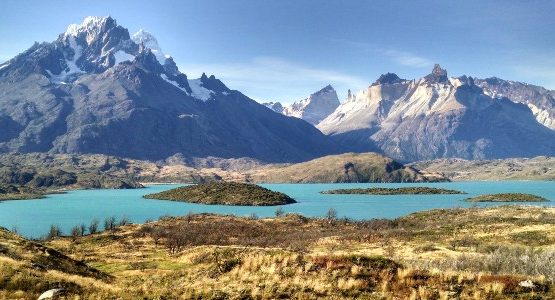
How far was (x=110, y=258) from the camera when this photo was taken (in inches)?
3063

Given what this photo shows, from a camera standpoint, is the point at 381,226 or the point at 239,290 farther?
the point at 381,226

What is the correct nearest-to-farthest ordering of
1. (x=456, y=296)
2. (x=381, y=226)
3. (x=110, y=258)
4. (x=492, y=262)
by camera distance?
(x=456, y=296)
(x=492, y=262)
(x=110, y=258)
(x=381, y=226)

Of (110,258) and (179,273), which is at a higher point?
(179,273)

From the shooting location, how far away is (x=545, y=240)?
80.6 meters

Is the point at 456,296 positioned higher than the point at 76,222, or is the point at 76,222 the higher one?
the point at 456,296

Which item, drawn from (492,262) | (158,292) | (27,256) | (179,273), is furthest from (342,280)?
(27,256)

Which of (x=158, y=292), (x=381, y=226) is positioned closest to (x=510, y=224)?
(x=381, y=226)

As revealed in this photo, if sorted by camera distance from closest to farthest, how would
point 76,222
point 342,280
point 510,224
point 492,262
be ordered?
1. point 342,280
2. point 492,262
3. point 510,224
4. point 76,222

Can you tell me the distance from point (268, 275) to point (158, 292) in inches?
302

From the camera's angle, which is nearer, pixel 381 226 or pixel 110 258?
pixel 110 258

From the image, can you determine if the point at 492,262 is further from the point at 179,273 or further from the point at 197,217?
the point at 197,217

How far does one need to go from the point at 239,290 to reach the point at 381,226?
107 meters

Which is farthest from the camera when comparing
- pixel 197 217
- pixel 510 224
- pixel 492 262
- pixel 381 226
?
pixel 197 217

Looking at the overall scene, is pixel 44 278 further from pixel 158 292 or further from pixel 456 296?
pixel 456 296
